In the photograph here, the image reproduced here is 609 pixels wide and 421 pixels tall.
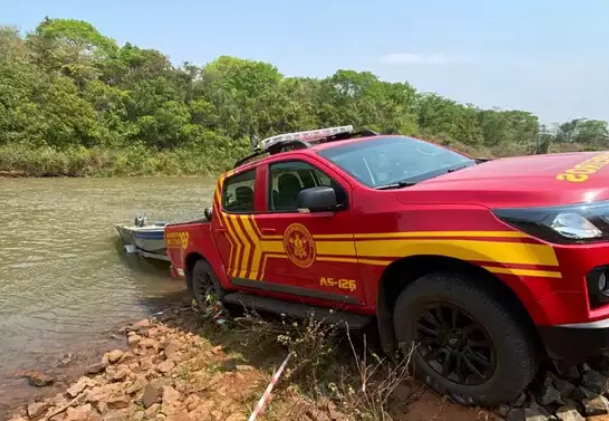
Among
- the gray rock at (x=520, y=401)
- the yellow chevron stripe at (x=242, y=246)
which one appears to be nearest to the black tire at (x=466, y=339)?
the gray rock at (x=520, y=401)

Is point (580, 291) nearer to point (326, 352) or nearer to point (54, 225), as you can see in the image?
point (326, 352)

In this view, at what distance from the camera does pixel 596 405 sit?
2904mm

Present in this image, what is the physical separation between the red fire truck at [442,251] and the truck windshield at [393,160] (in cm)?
2

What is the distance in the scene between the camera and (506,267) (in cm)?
265

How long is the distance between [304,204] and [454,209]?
1.05 meters

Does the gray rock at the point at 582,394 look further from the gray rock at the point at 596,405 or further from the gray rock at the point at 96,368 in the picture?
the gray rock at the point at 96,368

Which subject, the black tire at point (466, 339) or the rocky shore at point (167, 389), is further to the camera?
the rocky shore at point (167, 389)

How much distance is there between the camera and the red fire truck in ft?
8.30

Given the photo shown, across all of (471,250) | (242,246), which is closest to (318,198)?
(471,250)

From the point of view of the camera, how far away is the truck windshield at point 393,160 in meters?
3.75

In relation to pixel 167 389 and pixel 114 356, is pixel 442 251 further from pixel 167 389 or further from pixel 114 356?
pixel 114 356

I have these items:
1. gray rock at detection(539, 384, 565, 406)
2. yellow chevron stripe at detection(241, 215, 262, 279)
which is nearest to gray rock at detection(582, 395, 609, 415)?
gray rock at detection(539, 384, 565, 406)

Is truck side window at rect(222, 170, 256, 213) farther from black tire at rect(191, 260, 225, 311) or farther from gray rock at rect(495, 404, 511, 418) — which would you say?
gray rock at rect(495, 404, 511, 418)

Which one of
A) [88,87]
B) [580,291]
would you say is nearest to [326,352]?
[580,291]
